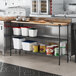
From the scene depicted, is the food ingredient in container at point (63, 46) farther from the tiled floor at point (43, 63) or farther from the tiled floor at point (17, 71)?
the tiled floor at point (17, 71)

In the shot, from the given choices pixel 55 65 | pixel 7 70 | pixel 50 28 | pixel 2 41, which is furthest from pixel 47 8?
pixel 7 70

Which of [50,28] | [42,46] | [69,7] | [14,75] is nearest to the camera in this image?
[14,75]

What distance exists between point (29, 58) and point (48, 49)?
0.67 m

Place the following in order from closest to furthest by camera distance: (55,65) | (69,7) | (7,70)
A: (7,70), (55,65), (69,7)

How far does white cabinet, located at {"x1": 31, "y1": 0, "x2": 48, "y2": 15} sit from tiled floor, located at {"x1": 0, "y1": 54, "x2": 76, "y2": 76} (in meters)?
1.89

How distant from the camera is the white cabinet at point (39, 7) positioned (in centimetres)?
678

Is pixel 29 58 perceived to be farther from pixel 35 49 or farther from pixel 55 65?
pixel 55 65

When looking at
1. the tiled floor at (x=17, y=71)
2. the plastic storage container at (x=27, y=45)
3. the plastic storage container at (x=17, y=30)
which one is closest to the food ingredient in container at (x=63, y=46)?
the plastic storage container at (x=27, y=45)

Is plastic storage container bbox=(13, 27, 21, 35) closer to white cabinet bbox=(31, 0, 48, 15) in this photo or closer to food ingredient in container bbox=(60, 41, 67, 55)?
food ingredient in container bbox=(60, 41, 67, 55)

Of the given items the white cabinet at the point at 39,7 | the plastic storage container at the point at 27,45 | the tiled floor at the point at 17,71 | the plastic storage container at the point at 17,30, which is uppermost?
the white cabinet at the point at 39,7

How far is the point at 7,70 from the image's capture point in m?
4.07

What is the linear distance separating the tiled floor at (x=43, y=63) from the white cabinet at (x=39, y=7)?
6.20 ft

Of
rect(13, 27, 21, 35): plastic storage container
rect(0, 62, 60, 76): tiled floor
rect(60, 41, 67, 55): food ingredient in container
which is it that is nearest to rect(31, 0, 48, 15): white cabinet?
rect(13, 27, 21, 35): plastic storage container

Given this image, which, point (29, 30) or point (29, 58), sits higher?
point (29, 30)
